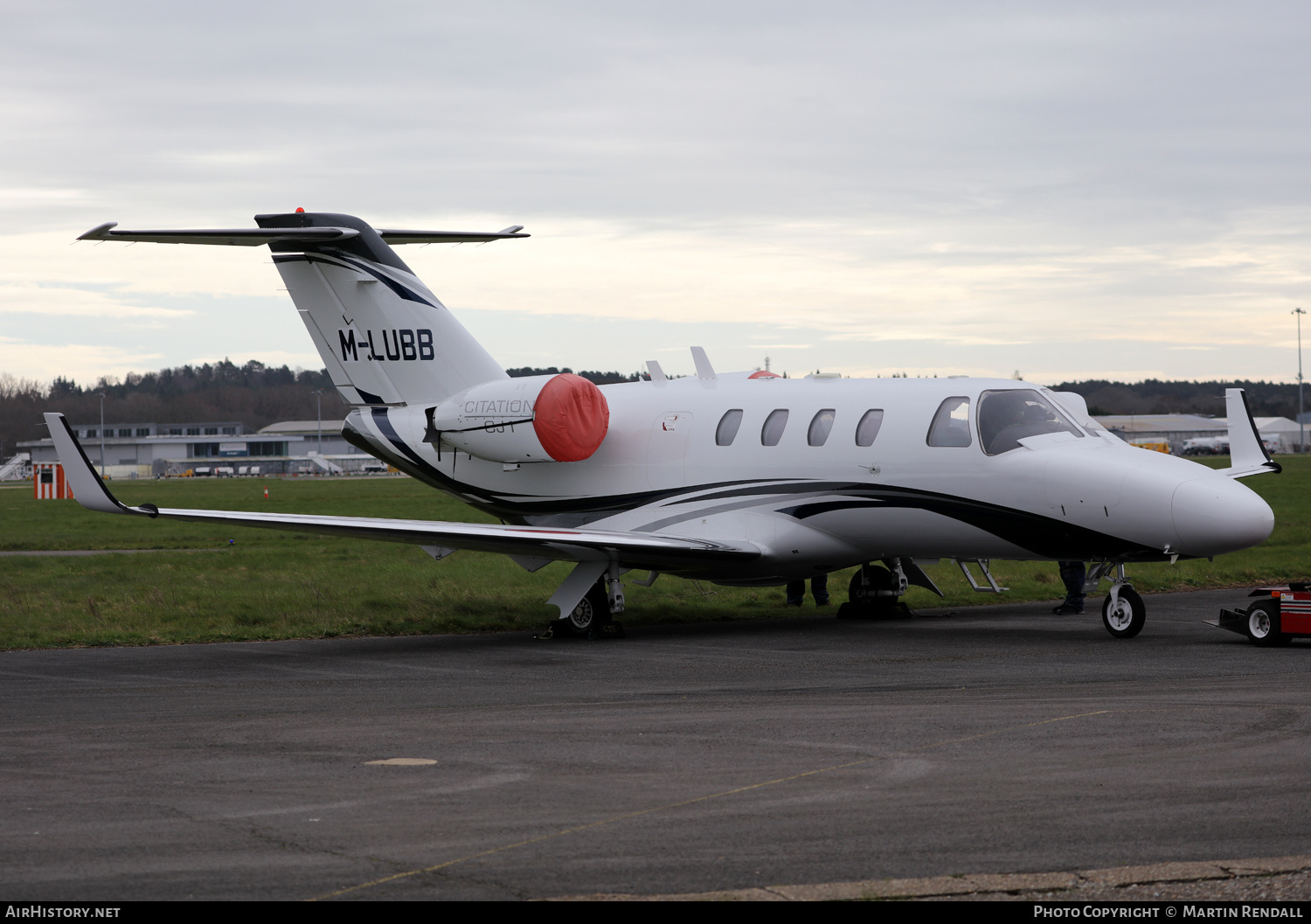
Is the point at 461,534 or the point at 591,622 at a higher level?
the point at 461,534

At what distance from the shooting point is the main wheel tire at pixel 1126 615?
15172 millimetres

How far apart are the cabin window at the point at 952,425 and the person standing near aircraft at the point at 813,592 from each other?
4.65 meters

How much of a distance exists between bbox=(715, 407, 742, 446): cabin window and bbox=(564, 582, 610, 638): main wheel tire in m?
2.60

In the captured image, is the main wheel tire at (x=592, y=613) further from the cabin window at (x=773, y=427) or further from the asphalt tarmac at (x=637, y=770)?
the cabin window at (x=773, y=427)

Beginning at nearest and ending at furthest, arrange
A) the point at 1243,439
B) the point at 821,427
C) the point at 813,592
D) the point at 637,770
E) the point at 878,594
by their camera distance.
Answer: the point at 637,770 → the point at 821,427 → the point at 1243,439 → the point at 878,594 → the point at 813,592

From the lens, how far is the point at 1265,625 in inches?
563

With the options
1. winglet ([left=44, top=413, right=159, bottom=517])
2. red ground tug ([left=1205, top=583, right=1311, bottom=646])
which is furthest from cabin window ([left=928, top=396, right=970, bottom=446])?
winglet ([left=44, top=413, right=159, bottom=517])

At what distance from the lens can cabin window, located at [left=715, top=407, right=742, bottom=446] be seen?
58.5 ft

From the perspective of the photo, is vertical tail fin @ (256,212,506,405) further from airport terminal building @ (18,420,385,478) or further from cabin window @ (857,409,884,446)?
airport terminal building @ (18,420,385,478)

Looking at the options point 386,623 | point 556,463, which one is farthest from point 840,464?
point 386,623

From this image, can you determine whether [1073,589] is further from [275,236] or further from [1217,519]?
[275,236]

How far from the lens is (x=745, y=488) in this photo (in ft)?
57.2

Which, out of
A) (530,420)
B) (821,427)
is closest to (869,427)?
(821,427)

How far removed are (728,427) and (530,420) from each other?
272 centimetres
